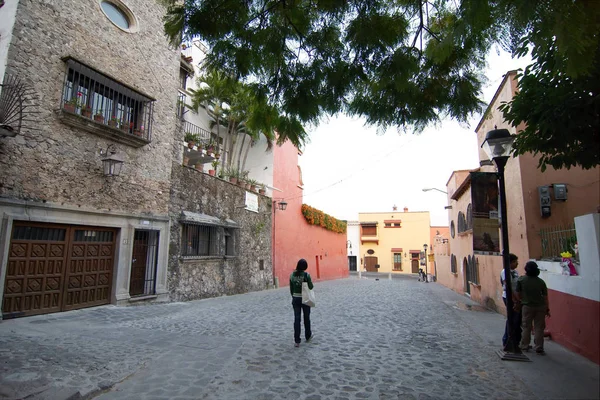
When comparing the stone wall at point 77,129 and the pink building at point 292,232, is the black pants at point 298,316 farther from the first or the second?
the pink building at point 292,232

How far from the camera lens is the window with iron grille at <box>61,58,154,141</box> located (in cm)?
878

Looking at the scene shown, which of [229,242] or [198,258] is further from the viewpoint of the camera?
[229,242]

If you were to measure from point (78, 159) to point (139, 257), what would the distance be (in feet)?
11.3

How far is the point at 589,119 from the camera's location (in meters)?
3.89

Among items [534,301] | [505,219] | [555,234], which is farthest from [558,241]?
[505,219]

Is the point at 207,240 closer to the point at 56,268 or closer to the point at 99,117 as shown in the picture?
the point at 56,268

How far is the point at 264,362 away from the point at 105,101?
8603mm

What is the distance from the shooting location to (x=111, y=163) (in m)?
9.23

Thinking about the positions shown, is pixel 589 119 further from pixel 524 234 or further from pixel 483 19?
pixel 524 234

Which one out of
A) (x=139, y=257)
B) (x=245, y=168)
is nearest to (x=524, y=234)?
(x=139, y=257)

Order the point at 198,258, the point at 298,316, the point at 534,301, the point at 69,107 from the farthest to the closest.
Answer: the point at 198,258 → the point at 69,107 → the point at 298,316 → the point at 534,301

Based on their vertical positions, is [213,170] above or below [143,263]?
above

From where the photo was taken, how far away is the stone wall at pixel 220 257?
11875 mm

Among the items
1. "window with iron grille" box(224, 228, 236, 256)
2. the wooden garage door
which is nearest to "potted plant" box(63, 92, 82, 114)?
the wooden garage door
